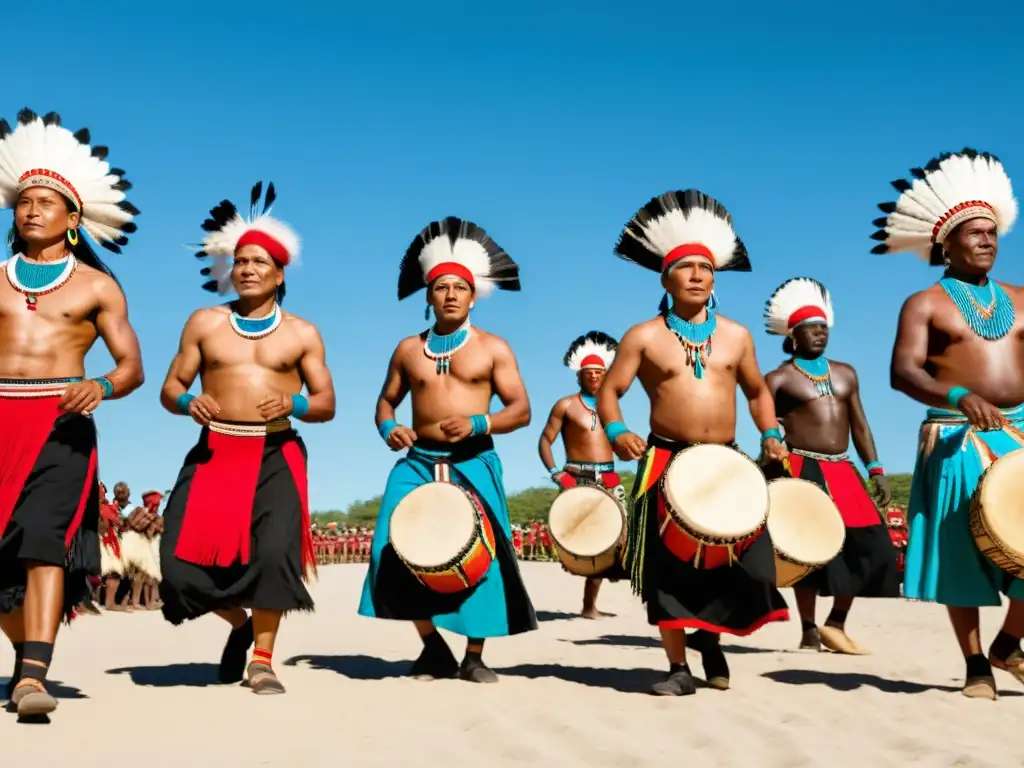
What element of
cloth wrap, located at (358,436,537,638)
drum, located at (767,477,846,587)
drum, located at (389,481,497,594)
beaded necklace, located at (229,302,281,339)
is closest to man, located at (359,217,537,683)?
cloth wrap, located at (358,436,537,638)

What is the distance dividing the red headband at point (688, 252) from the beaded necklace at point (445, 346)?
4.31 feet

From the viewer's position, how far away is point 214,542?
18.8ft

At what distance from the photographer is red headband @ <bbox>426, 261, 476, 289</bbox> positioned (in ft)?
21.9

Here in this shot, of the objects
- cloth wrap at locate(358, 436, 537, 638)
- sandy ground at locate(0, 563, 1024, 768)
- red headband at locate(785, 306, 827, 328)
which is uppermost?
A: red headband at locate(785, 306, 827, 328)

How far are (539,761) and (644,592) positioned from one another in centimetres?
Answer: 175

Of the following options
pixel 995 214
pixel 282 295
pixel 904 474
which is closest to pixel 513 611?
pixel 282 295

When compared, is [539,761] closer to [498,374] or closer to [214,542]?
[214,542]

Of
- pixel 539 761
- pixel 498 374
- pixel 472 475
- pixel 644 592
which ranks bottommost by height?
pixel 539 761

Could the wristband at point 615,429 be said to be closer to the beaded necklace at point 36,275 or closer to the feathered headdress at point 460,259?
the feathered headdress at point 460,259

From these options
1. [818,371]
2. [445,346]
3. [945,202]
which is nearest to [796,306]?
[818,371]

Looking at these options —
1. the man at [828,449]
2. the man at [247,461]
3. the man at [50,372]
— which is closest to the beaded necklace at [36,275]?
the man at [50,372]

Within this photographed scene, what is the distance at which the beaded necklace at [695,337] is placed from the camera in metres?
5.79

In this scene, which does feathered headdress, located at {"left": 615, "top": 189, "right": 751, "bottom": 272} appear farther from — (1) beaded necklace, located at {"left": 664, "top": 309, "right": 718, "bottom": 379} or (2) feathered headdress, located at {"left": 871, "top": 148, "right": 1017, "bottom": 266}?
(2) feathered headdress, located at {"left": 871, "top": 148, "right": 1017, "bottom": 266}

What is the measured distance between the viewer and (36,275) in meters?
5.30
